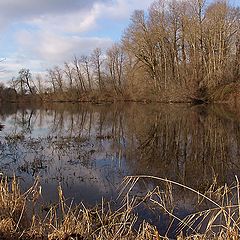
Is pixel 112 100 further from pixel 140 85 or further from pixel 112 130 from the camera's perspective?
pixel 112 130

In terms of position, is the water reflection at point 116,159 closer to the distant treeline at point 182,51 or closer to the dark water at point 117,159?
the dark water at point 117,159

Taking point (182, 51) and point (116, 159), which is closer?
point (116, 159)

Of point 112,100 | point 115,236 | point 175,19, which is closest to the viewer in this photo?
point 115,236

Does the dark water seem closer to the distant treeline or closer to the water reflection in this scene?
the water reflection

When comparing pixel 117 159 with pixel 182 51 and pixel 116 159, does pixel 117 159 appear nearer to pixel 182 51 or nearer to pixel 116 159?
pixel 116 159

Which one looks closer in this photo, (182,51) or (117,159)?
(117,159)

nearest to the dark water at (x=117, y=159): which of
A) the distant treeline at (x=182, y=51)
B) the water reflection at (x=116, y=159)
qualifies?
the water reflection at (x=116, y=159)

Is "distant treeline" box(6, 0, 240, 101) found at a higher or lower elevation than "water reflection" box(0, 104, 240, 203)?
higher

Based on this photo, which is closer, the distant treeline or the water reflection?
the water reflection

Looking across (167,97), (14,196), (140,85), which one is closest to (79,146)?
(14,196)

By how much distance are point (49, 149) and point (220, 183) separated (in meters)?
8.26

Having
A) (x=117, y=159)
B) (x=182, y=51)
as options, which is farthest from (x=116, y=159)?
(x=182, y=51)

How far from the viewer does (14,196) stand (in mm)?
6199

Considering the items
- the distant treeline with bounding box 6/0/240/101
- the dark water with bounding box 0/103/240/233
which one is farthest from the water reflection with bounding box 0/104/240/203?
the distant treeline with bounding box 6/0/240/101
